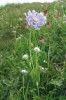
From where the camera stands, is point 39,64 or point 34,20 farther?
point 39,64

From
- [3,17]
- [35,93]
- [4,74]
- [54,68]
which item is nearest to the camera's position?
[35,93]

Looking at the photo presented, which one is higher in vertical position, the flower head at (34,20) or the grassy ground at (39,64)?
the flower head at (34,20)

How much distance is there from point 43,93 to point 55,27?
→ 160 cm

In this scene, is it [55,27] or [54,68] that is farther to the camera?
[55,27]

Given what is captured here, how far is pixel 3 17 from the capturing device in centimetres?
630

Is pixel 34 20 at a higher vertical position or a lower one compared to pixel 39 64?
higher

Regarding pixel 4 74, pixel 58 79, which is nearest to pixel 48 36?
pixel 4 74

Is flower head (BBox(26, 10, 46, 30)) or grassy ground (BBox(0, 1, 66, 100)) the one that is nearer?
flower head (BBox(26, 10, 46, 30))

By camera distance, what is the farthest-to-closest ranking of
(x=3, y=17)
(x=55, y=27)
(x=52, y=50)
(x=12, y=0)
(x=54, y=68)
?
(x=12, y=0) < (x=3, y=17) < (x=55, y=27) < (x=52, y=50) < (x=54, y=68)

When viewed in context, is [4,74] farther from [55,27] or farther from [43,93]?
[55,27]

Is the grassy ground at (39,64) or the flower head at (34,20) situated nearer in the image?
the flower head at (34,20)

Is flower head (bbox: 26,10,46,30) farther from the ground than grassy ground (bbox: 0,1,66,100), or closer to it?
farther from the ground

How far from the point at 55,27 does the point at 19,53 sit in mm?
790

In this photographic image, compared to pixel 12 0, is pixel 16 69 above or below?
above
